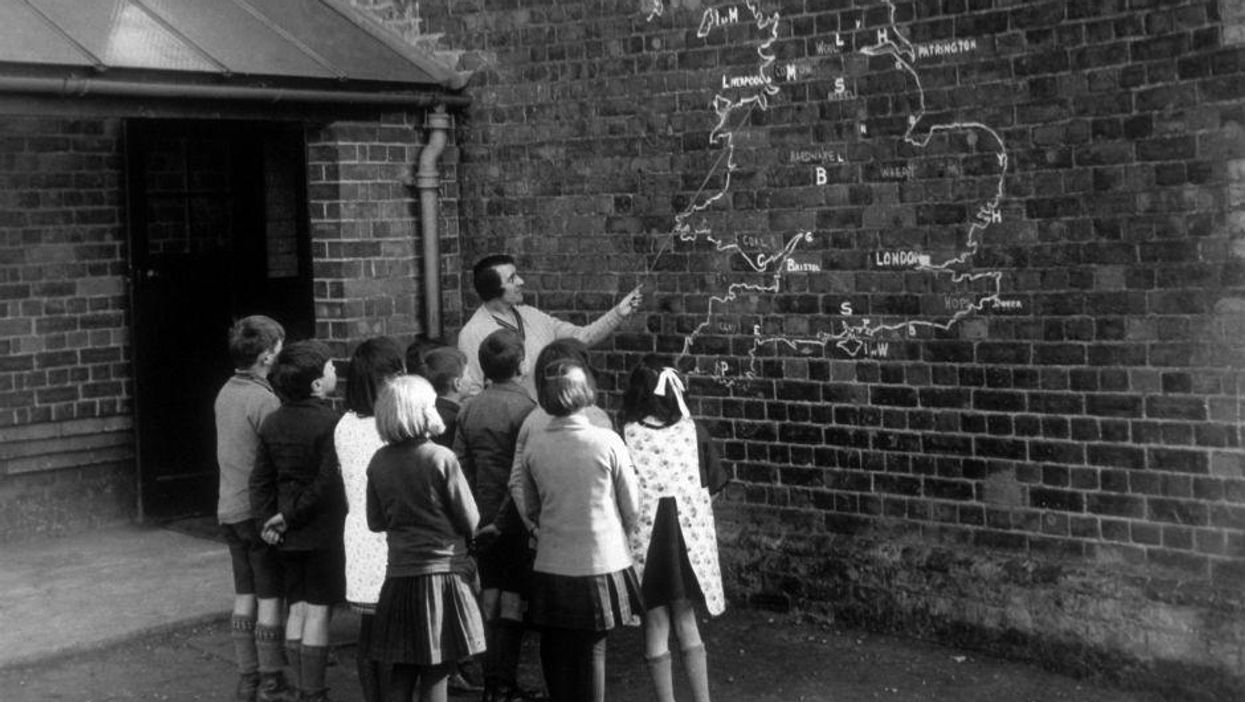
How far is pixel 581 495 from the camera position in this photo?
5.57 metres

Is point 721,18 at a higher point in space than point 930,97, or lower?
higher

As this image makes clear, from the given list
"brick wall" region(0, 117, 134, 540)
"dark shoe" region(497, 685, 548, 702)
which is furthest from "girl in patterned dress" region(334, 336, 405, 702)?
"brick wall" region(0, 117, 134, 540)

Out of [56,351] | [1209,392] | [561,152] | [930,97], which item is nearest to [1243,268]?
[1209,392]

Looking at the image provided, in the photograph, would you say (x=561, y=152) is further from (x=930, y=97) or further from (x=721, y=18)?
(x=930, y=97)

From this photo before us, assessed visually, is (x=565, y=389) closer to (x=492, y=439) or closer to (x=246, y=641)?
(x=492, y=439)

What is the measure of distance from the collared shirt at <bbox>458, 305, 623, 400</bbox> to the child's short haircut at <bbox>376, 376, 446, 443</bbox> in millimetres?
1678

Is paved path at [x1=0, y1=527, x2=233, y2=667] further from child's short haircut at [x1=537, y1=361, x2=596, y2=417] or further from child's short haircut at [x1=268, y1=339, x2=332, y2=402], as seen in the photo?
child's short haircut at [x1=537, y1=361, x2=596, y2=417]

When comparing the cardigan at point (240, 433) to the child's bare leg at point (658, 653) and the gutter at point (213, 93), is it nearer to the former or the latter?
the child's bare leg at point (658, 653)

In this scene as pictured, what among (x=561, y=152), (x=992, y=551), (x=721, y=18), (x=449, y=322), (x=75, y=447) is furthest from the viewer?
(x=75, y=447)

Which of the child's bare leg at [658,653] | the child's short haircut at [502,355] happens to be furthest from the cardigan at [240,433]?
the child's bare leg at [658,653]

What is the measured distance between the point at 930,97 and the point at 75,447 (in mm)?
5984

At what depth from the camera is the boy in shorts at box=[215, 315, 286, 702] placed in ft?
21.4

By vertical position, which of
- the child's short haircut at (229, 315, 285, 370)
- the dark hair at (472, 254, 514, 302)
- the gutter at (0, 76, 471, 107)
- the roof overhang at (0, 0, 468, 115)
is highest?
the roof overhang at (0, 0, 468, 115)

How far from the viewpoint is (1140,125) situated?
6.41m
